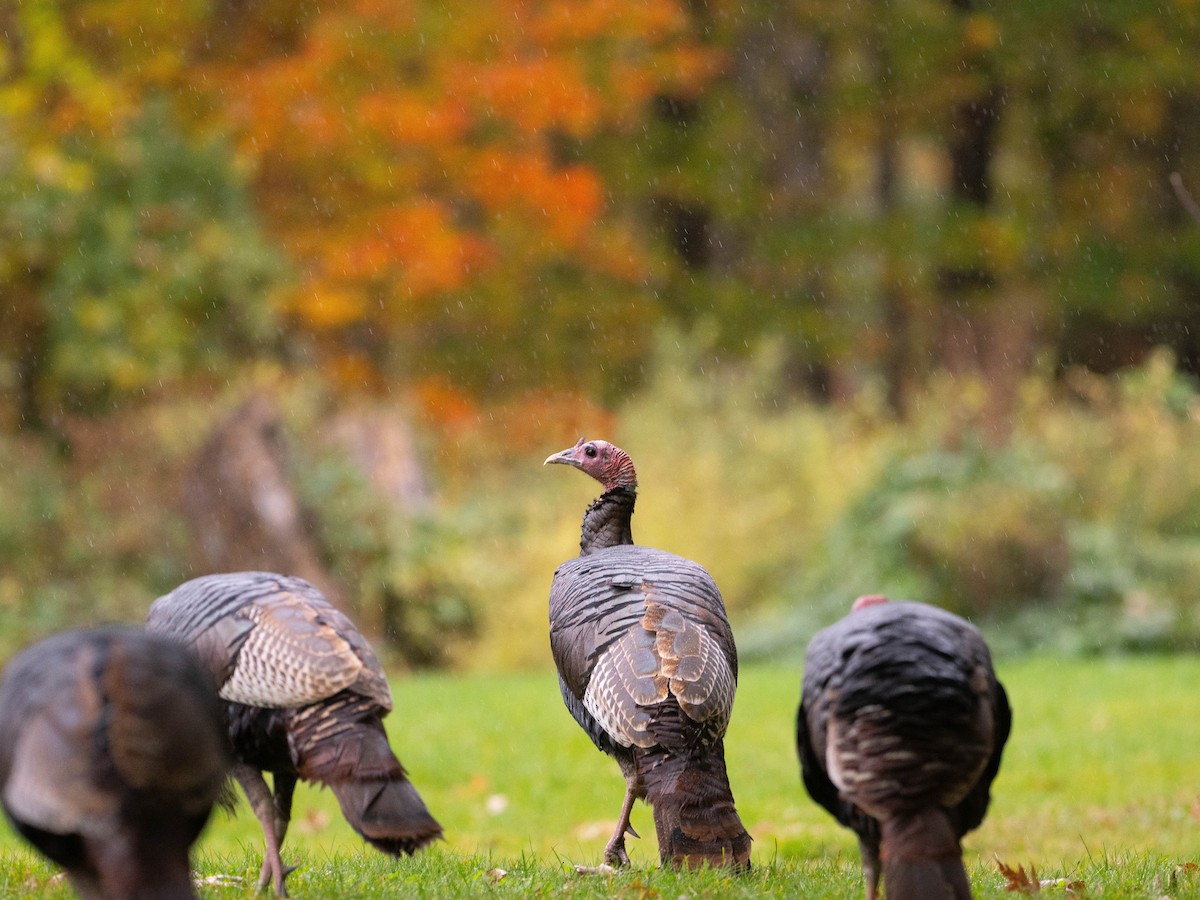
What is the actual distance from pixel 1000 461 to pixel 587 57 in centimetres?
828

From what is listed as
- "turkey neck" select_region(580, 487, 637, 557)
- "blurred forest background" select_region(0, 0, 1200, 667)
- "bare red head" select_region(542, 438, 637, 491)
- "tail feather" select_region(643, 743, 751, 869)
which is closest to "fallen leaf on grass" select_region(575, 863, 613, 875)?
"tail feather" select_region(643, 743, 751, 869)

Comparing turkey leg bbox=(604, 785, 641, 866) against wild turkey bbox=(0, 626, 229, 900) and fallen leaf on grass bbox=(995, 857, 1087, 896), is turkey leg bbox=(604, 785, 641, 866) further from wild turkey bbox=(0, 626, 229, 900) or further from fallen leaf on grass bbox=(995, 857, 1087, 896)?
wild turkey bbox=(0, 626, 229, 900)

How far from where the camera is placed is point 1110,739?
9570 mm

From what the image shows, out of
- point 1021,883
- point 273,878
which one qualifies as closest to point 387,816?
point 273,878

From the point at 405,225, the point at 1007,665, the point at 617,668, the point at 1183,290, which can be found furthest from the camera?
the point at 1183,290

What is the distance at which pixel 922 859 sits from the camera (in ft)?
13.0

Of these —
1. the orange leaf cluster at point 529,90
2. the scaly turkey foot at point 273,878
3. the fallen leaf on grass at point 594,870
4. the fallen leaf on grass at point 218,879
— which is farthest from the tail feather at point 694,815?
the orange leaf cluster at point 529,90

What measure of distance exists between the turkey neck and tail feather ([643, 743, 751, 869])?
1564 millimetres

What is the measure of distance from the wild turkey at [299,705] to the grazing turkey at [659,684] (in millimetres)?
784

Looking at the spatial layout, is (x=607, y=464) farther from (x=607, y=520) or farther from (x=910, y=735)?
(x=910, y=735)

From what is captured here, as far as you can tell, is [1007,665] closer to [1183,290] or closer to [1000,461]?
[1000,461]

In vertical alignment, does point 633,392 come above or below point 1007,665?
above

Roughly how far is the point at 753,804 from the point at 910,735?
4.48 m

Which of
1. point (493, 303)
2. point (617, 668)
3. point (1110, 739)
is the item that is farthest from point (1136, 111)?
point (617, 668)
